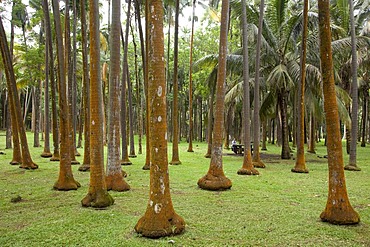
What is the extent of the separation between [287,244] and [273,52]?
1391 centimetres

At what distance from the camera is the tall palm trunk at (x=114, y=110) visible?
8.93 meters

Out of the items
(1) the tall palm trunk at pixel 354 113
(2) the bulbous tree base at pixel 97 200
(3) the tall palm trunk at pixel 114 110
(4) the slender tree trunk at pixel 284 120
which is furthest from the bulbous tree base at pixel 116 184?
(4) the slender tree trunk at pixel 284 120

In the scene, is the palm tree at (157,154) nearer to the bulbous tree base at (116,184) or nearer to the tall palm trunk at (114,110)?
the tall palm trunk at (114,110)

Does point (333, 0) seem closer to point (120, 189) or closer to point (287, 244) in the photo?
point (120, 189)

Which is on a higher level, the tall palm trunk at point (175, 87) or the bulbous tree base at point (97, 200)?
the tall palm trunk at point (175, 87)

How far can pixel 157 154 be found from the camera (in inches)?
216

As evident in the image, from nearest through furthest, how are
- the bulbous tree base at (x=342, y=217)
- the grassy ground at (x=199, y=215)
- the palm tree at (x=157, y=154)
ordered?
the grassy ground at (x=199, y=215), the palm tree at (x=157, y=154), the bulbous tree base at (x=342, y=217)

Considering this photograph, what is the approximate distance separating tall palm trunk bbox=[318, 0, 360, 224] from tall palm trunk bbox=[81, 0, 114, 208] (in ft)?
14.7

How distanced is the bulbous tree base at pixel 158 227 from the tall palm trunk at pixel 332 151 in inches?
109

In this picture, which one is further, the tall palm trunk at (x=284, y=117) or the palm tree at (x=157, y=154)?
the tall palm trunk at (x=284, y=117)

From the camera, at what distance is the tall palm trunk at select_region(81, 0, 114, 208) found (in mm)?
7227

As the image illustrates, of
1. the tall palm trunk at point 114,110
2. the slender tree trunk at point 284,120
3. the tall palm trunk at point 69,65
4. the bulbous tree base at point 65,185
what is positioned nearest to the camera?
the tall palm trunk at point 114,110

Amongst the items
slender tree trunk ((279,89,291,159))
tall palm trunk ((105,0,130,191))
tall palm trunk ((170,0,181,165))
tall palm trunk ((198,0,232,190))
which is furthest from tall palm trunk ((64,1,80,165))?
slender tree trunk ((279,89,291,159))

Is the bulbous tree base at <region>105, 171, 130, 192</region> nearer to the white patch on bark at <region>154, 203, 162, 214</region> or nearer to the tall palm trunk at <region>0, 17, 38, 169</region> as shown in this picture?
the white patch on bark at <region>154, 203, 162, 214</region>
